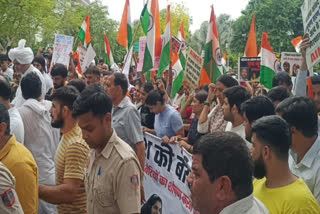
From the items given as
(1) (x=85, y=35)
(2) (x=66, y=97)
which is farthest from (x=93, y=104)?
(1) (x=85, y=35)

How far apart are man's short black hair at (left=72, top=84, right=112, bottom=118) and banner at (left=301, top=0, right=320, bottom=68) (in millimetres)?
2391

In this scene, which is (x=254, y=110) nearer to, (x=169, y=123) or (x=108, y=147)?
(x=108, y=147)

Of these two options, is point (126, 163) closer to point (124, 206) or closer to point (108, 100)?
point (124, 206)

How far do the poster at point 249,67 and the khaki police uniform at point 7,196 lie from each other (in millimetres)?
7024

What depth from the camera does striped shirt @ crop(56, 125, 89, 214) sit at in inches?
129

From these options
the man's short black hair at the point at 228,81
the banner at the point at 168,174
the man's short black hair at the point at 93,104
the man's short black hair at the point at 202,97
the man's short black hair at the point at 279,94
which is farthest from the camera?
the man's short black hair at the point at 202,97

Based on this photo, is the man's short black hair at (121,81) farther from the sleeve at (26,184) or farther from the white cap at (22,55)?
the white cap at (22,55)

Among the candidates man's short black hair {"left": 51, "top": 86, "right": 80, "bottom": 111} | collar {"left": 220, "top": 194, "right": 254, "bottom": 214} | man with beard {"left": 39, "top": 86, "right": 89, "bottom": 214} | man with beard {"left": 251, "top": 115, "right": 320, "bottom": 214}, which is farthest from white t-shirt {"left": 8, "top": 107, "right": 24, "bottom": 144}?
collar {"left": 220, "top": 194, "right": 254, "bottom": 214}

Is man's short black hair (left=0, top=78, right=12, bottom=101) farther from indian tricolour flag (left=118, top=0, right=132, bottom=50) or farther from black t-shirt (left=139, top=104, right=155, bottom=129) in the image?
indian tricolour flag (left=118, top=0, right=132, bottom=50)

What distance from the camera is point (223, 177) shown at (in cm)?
189

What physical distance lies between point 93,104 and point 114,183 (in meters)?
0.56

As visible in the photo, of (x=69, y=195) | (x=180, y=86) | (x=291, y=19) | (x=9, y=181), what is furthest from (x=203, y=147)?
(x=291, y=19)

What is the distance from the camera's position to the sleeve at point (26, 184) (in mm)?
2977

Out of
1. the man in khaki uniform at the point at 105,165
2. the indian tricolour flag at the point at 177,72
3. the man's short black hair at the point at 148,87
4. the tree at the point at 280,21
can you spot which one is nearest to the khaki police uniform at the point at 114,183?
the man in khaki uniform at the point at 105,165
